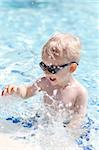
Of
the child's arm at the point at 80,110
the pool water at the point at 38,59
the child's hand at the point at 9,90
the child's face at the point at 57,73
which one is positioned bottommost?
the pool water at the point at 38,59

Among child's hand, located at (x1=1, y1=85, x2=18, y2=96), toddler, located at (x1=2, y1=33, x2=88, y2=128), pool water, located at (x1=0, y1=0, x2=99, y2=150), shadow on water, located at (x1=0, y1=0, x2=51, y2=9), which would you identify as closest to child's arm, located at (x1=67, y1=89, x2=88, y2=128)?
toddler, located at (x1=2, y1=33, x2=88, y2=128)

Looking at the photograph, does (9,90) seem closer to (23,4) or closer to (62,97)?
(62,97)

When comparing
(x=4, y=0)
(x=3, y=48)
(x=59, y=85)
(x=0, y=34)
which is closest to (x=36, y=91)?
(x=59, y=85)

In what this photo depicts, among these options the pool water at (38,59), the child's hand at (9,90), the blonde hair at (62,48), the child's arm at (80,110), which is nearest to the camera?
the blonde hair at (62,48)

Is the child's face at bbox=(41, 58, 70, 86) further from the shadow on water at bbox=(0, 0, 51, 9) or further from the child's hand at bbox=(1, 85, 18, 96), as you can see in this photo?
the shadow on water at bbox=(0, 0, 51, 9)

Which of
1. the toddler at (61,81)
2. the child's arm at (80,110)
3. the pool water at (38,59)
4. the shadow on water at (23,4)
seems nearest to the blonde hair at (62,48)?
the toddler at (61,81)

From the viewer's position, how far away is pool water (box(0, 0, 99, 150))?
3867 millimetres

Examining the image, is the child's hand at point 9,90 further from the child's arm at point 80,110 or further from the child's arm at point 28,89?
the child's arm at point 80,110

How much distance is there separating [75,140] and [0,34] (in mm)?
2796

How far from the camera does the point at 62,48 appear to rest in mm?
3490

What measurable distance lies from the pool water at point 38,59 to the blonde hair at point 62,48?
1.74 ft

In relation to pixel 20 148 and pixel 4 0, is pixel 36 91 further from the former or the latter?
pixel 4 0

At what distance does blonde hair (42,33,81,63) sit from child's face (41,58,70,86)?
1.4 inches

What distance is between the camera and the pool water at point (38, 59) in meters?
3.87
